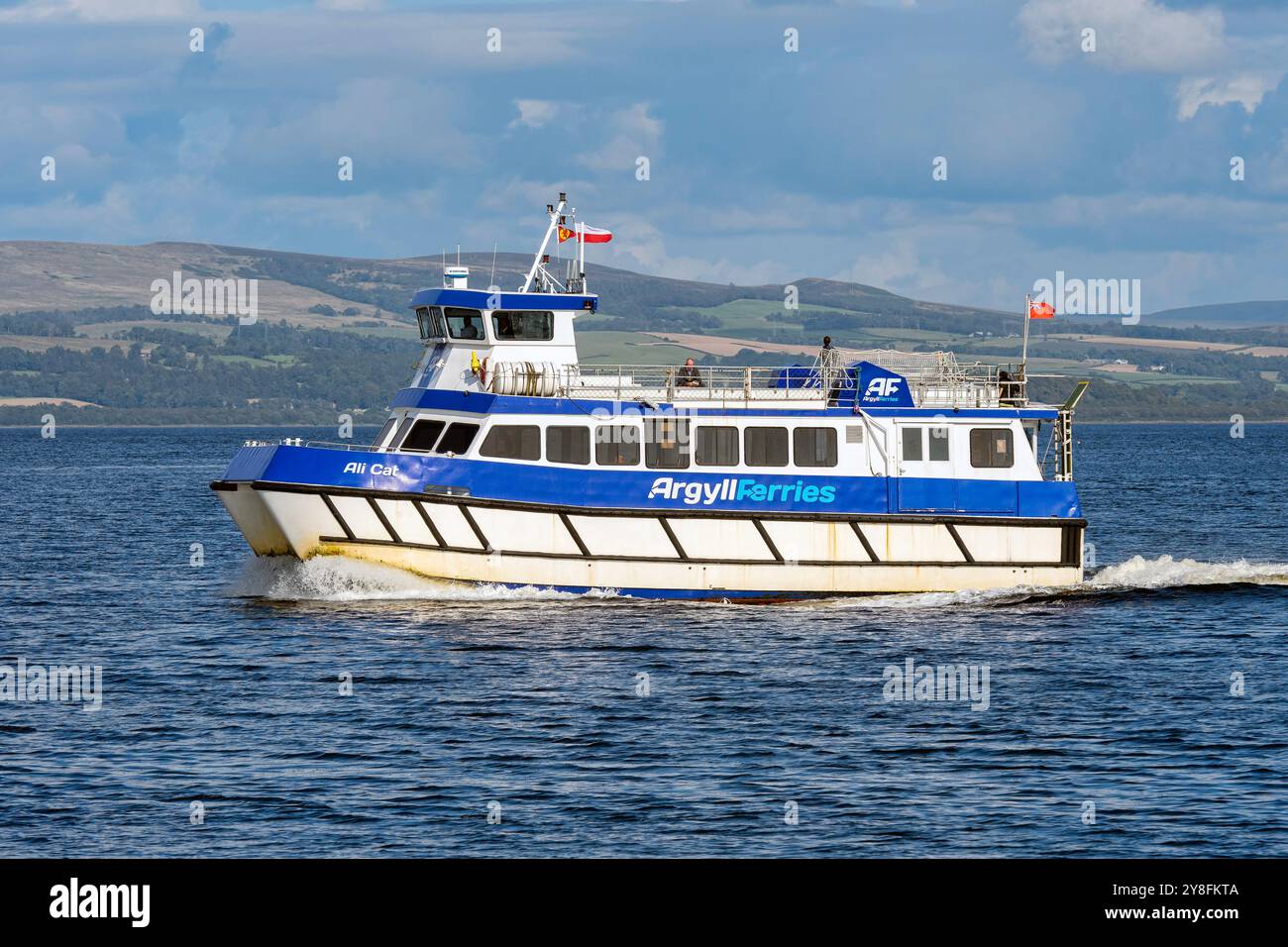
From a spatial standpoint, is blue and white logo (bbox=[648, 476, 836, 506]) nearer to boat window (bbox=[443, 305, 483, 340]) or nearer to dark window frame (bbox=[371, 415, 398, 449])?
boat window (bbox=[443, 305, 483, 340])

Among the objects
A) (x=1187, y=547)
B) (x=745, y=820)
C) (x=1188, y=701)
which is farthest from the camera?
(x=1187, y=547)

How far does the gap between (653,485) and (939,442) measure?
5963 millimetres

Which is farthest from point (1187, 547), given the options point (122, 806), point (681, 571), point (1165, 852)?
point (122, 806)

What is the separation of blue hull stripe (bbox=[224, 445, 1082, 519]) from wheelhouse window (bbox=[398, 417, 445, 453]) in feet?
4.34

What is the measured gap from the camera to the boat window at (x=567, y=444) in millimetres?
31688

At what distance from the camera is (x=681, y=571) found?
31.8 meters

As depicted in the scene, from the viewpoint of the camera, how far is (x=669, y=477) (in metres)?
31.5

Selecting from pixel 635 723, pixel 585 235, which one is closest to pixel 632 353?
pixel 585 235

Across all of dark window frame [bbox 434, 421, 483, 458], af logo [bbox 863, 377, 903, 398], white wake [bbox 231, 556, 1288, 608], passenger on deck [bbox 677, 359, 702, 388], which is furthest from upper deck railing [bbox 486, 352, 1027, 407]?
white wake [bbox 231, 556, 1288, 608]

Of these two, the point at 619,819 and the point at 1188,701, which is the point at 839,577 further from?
the point at 619,819

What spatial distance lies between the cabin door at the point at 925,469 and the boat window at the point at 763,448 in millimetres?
2349
